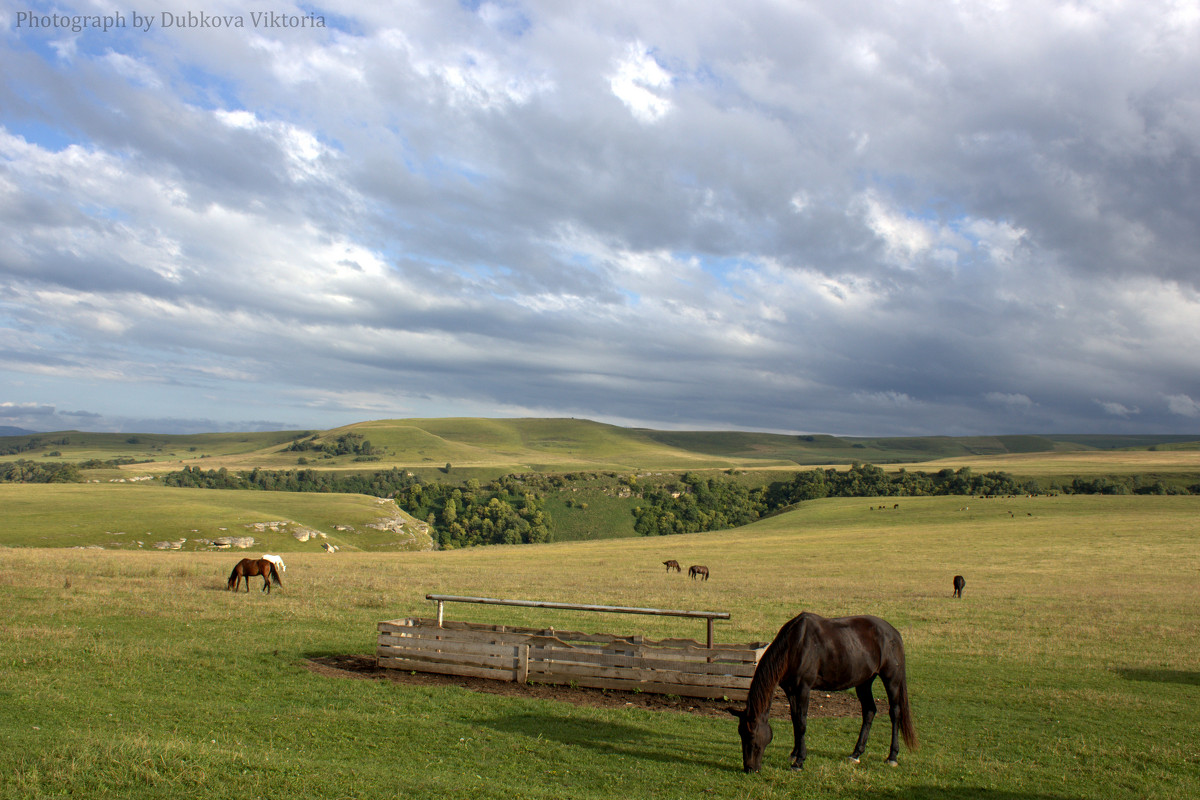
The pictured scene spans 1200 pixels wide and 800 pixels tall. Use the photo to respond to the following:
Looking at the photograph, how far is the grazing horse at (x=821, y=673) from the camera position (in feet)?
33.2

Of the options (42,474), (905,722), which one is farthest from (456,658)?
(42,474)

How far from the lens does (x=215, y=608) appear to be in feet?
71.1

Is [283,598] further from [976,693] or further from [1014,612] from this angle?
[1014,612]

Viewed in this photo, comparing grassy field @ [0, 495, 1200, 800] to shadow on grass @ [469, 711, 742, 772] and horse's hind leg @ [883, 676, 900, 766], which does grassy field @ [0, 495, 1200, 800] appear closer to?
shadow on grass @ [469, 711, 742, 772]

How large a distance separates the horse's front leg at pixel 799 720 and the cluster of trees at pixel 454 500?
4724 inches

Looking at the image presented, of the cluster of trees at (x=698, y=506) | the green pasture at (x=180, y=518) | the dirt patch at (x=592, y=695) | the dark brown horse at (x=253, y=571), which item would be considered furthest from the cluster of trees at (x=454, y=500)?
the dirt patch at (x=592, y=695)

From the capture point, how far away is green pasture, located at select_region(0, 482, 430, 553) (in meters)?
75.5

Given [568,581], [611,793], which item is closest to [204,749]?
[611,793]

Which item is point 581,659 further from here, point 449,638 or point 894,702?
point 894,702

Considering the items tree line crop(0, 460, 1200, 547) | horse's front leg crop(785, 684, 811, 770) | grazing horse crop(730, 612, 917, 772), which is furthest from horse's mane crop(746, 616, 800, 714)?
tree line crop(0, 460, 1200, 547)

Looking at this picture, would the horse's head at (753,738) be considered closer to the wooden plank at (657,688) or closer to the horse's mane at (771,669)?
the horse's mane at (771,669)

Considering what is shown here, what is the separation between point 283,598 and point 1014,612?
28076 mm

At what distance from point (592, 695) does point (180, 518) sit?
91867 millimetres

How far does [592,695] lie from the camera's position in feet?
45.8
